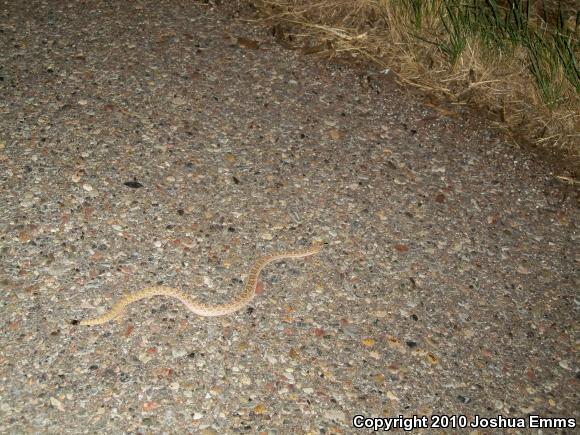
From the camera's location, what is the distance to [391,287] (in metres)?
4.21

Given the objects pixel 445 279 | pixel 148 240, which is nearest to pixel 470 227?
pixel 445 279

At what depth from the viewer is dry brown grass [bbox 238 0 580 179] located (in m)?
5.55

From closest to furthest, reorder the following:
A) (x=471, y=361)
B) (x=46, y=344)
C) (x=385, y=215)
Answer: (x=46, y=344) < (x=471, y=361) < (x=385, y=215)

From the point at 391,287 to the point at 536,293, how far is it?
106 centimetres

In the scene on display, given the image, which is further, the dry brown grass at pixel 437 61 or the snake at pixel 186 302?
the dry brown grass at pixel 437 61

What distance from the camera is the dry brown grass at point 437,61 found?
5.55 meters

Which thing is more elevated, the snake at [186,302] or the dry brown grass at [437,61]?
the dry brown grass at [437,61]

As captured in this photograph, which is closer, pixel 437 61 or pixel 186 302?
pixel 186 302

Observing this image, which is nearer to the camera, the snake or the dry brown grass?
the snake

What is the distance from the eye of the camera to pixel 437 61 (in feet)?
19.6

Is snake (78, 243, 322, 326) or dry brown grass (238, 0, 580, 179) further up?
dry brown grass (238, 0, 580, 179)

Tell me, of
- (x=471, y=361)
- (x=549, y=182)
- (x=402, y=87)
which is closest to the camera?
(x=471, y=361)

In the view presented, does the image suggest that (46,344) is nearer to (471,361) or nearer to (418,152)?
(471,361)

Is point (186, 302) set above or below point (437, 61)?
below
